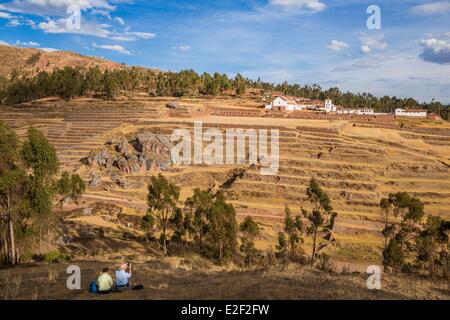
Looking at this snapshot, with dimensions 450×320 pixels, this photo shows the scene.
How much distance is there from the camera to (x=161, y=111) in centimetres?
6250

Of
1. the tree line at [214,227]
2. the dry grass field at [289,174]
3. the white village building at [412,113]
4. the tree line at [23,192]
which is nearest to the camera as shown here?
the tree line at [23,192]

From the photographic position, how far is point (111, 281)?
9.96m

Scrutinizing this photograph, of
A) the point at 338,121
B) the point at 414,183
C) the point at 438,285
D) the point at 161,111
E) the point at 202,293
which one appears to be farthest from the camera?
the point at 161,111

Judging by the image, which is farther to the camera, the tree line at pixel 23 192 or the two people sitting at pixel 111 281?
the tree line at pixel 23 192

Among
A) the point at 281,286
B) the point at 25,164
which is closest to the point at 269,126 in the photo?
the point at 25,164

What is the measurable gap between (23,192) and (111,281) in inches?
376

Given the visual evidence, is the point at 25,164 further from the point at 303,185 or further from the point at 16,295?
the point at 303,185

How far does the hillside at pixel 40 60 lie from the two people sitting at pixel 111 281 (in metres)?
134

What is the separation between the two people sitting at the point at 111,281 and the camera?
9789 millimetres

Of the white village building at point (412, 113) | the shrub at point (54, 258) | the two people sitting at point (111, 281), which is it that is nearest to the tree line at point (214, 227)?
the shrub at point (54, 258)

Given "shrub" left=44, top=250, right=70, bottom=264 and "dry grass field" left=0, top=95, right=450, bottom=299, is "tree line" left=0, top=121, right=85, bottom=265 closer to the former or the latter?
"shrub" left=44, top=250, right=70, bottom=264

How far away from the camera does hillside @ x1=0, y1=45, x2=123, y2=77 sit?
13562 centimetres

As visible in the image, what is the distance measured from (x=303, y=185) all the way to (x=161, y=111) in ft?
104

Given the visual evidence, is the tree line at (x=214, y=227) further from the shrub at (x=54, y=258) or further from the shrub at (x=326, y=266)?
the shrub at (x=54, y=258)
